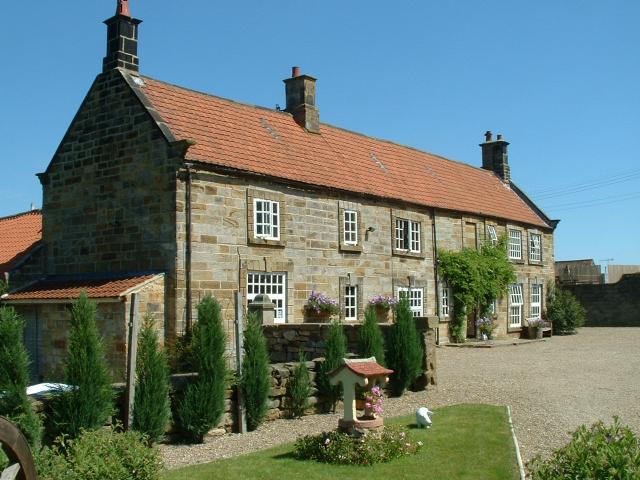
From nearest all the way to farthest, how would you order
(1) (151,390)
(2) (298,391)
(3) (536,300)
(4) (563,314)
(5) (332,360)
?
(1) (151,390) < (2) (298,391) < (5) (332,360) < (4) (563,314) < (3) (536,300)

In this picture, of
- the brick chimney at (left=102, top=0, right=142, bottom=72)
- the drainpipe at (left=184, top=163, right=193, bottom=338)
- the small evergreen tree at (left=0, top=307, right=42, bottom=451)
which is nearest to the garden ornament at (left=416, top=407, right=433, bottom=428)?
the small evergreen tree at (left=0, top=307, right=42, bottom=451)

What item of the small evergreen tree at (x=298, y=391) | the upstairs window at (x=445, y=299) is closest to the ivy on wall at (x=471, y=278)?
the upstairs window at (x=445, y=299)

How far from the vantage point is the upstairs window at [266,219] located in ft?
61.9

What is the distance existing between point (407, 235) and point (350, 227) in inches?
132

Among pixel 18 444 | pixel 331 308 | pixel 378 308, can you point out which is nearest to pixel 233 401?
pixel 18 444

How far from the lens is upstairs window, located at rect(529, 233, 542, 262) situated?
33406 millimetres

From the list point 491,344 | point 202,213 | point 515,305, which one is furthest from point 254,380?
point 515,305

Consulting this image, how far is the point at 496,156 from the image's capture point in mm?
37000

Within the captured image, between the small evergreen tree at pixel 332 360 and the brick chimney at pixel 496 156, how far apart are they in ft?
82.1

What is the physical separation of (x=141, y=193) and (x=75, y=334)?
25.3ft

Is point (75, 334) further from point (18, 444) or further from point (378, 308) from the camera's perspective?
point (378, 308)

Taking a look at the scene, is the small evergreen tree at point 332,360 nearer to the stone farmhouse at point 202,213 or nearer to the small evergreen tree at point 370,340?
the small evergreen tree at point 370,340

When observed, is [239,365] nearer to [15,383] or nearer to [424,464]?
[15,383]

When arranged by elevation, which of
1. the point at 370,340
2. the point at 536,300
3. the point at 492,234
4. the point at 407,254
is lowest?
the point at 370,340
